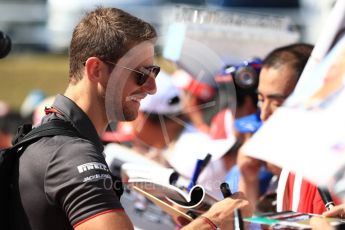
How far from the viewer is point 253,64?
367cm

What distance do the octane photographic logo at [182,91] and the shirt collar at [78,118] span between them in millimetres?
79

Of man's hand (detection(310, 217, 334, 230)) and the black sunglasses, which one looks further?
the black sunglasses

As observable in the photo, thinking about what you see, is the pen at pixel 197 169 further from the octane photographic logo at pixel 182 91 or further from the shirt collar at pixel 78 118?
the shirt collar at pixel 78 118

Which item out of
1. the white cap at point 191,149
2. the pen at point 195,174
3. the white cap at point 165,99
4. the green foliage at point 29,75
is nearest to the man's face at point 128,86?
the pen at point 195,174

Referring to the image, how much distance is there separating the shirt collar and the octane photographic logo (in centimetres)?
8

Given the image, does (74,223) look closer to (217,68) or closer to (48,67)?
(217,68)

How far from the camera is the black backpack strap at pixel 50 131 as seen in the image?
2.22 m

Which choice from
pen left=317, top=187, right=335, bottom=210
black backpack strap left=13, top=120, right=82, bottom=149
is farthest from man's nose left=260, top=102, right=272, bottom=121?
black backpack strap left=13, top=120, right=82, bottom=149

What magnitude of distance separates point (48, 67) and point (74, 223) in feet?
31.6

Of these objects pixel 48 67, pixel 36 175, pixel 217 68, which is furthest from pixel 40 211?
pixel 48 67

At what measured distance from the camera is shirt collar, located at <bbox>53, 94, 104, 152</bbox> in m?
2.33

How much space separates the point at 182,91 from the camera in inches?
155

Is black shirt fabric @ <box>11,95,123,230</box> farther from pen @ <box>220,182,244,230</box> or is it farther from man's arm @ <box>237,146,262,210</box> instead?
man's arm @ <box>237,146,262,210</box>

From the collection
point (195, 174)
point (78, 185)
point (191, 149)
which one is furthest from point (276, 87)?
point (78, 185)
